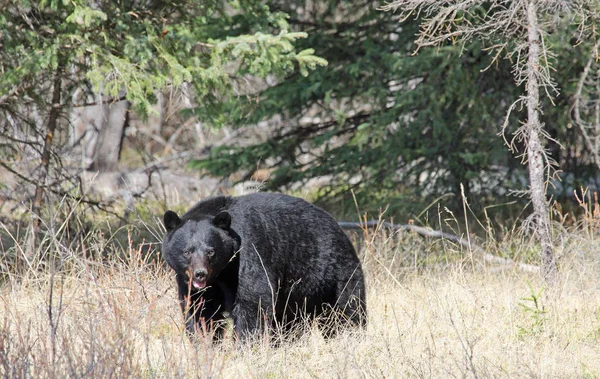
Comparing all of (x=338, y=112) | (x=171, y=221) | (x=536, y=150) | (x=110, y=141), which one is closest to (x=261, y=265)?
(x=171, y=221)

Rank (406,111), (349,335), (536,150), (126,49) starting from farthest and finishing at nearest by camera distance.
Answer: (406,111) → (126,49) → (536,150) → (349,335)

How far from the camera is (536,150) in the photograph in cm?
613

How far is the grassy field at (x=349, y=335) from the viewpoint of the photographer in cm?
398

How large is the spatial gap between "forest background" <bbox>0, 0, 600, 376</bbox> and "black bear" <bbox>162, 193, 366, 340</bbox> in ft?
1.42

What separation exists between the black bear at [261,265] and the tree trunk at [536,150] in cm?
160

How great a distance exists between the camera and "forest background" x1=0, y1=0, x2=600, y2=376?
254 inches

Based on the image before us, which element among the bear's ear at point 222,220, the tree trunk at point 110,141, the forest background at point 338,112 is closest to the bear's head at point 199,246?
the bear's ear at point 222,220

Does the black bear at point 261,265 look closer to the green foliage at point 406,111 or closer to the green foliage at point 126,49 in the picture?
the green foliage at point 126,49

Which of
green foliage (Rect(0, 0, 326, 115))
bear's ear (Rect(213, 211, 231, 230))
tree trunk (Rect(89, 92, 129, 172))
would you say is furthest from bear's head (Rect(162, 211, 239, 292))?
tree trunk (Rect(89, 92, 129, 172))

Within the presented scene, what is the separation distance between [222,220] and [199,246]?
9.0 inches

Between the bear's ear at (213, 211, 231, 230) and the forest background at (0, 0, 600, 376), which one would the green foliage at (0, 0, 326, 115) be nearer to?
the forest background at (0, 0, 600, 376)

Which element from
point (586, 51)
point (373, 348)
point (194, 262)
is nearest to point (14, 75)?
point (194, 262)

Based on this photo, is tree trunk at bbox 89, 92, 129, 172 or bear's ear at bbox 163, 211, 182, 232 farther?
tree trunk at bbox 89, 92, 129, 172

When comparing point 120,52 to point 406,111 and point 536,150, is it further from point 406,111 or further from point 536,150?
point 406,111
